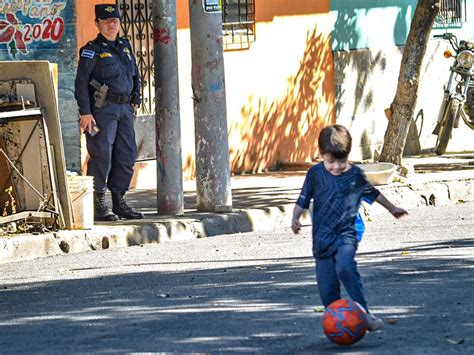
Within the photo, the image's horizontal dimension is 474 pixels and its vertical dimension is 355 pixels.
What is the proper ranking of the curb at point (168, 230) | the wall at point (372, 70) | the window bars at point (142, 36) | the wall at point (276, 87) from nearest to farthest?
the curb at point (168, 230)
the window bars at point (142, 36)
the wall at point (276, 87)
the wall at point (372, 70)

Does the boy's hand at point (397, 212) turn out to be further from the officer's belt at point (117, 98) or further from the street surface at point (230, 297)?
the officer's belt at point (117, 98)

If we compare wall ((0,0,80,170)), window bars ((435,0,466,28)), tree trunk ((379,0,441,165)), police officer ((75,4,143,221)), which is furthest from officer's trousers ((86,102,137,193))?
window bars ((435,0,466,28))

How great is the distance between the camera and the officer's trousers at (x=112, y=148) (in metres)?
12.9

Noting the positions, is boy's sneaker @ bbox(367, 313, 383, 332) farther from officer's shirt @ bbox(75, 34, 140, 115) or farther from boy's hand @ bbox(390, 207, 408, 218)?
officer's shirt @ bbox(75, 34, 140, 115)

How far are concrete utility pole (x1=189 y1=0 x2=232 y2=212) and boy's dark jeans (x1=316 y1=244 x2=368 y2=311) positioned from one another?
229 inches

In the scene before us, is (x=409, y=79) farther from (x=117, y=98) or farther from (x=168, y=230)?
(x=168, y=230)

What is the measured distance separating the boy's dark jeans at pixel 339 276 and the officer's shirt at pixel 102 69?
5.35 m

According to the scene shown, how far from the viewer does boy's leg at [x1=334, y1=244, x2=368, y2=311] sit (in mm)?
7699

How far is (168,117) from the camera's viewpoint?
13469 millimetres

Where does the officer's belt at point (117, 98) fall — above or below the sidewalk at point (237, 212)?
above

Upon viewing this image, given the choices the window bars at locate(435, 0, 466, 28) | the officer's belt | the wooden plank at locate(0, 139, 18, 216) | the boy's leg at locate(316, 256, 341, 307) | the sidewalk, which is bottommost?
the sidewalk

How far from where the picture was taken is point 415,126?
805 inches

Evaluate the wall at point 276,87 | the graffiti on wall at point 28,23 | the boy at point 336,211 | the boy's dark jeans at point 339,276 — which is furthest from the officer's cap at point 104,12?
the boy's dark jeans at point 339,276

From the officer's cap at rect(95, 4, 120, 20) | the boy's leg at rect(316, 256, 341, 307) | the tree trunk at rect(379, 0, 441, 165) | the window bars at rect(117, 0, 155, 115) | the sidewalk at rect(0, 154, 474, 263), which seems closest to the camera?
the boy's leg at rect(316, 256, 341, 307)
